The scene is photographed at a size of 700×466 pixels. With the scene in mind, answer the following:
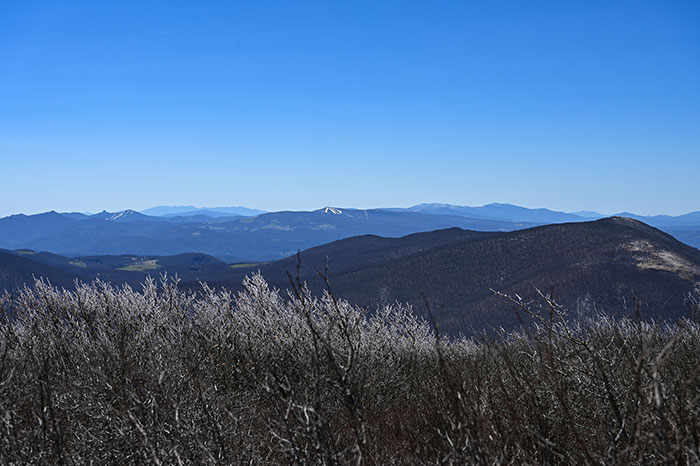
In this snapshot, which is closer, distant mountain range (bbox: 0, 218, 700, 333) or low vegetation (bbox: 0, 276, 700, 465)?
low vegetation (bbox: 0, 276, 700, 465)

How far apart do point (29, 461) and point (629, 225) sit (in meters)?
114

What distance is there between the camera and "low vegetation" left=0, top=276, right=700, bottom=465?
3594 mm

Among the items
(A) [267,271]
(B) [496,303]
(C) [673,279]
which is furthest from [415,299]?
(A) [267,271]

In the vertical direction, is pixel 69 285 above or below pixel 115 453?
below

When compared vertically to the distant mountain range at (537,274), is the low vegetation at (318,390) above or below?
above

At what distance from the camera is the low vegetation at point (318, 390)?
11.8 ft

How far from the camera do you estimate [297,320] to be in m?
14.0

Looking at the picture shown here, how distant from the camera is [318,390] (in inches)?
130

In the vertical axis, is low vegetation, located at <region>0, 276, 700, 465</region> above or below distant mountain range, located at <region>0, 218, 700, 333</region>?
above

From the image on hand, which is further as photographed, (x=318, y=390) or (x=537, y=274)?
(x=537, y=274)

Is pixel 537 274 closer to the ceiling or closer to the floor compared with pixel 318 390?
closer to the floor

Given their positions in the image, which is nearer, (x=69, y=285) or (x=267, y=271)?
(x=69, y=285)

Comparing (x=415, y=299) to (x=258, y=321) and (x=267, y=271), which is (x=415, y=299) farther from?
(x=258, y=321)

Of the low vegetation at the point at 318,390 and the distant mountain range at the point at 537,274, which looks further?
the distant mountain range at the point at 537,274
